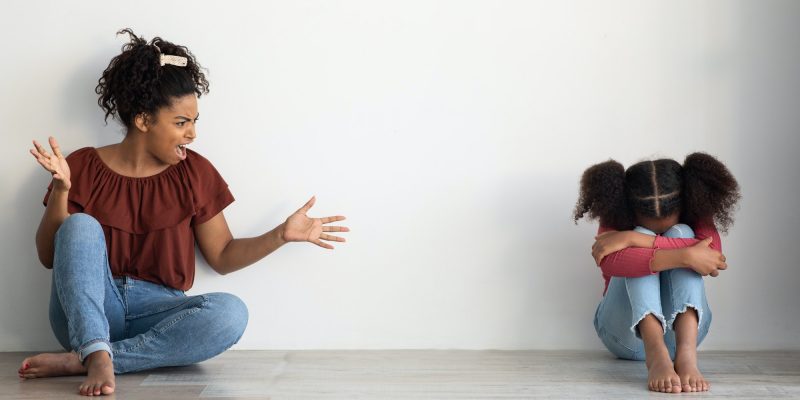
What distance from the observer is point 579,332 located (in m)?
2.41

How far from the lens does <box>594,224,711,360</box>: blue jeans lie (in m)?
2.00

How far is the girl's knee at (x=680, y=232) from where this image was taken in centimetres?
208

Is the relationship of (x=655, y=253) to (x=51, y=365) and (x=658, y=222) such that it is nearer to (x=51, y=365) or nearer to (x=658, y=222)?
(x=658, y=222)

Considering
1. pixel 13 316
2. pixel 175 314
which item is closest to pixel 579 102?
pixel 175 314

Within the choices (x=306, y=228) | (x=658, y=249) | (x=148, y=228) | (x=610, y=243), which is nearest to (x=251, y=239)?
(x=306, y=228)

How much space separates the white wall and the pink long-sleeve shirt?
34cm

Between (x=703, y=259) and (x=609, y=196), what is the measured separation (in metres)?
0.26

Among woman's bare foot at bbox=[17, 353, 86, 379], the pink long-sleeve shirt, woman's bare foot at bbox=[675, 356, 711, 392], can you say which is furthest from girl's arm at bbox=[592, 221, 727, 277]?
woman's bare foot at bbox=[17, 353, 86, 379]

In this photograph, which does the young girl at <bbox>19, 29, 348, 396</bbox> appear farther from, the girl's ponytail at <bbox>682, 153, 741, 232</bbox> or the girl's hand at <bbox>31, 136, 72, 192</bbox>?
the girl's ponytail at <bbox>682, 153, 741, 232</bbox>

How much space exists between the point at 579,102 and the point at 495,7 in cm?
33

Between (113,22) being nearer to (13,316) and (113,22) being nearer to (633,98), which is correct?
(13,316)

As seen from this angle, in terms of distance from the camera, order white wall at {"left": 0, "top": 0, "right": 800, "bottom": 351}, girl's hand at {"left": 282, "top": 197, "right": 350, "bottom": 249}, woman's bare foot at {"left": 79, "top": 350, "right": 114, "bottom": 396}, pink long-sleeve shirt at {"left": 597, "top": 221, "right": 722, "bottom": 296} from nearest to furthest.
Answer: woman's bare foot at {"left": 79, "top": 350, "right": 114, "bottom": 396} → pink long-sleeve shirt at {"left": 597, "top": 221, "right": 722, "bottom": 296} → girl's hand at {"left": 282, "top": 197, "right": 350, "bottom": 249} → white wall at {"left": 0, "top": 0, "right": 800, "bottom": 351}

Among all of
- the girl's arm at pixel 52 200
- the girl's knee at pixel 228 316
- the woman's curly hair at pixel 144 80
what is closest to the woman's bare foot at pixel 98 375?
the girl's knee at pixel 228 316

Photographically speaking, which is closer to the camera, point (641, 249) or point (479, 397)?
point (479, 397)
